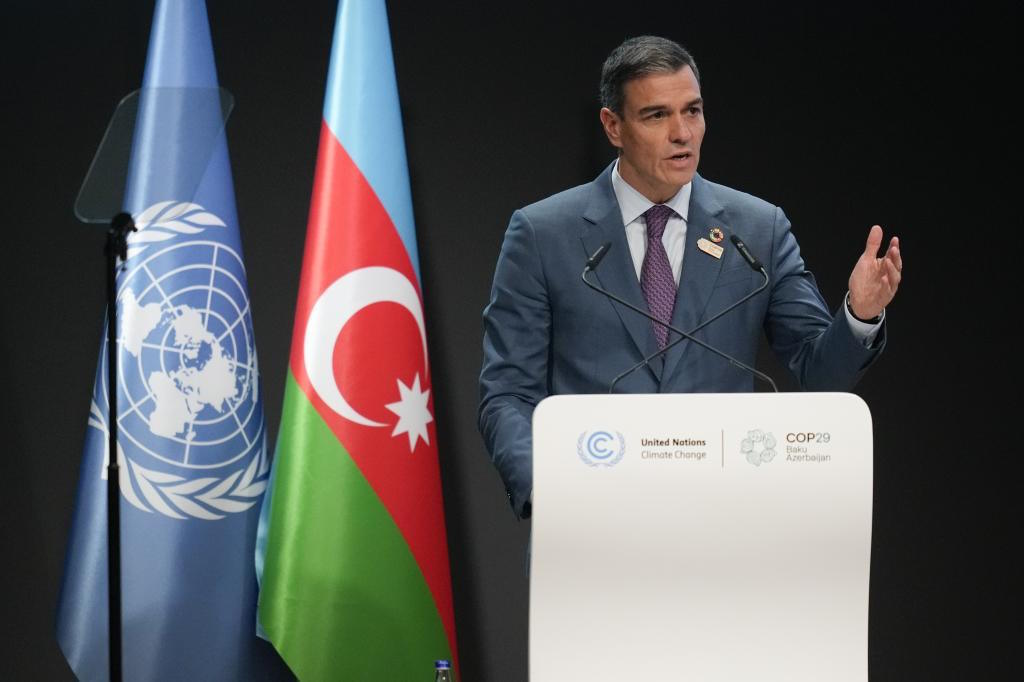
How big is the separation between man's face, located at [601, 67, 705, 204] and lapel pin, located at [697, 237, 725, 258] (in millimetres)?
129

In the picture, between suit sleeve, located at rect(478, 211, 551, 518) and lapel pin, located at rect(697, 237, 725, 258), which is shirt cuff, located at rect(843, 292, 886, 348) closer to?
lapel pin, located at rect(697, 237, 725, 258)

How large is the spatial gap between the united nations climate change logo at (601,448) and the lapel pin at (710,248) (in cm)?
79

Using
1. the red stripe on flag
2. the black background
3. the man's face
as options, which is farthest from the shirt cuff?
the black background

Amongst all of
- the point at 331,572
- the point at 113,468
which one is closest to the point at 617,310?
the point at 113,468

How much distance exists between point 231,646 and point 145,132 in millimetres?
1395

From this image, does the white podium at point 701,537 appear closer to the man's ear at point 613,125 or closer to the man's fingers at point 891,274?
the man's fingers at point 891,274

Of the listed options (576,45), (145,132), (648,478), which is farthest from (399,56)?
(648,478)

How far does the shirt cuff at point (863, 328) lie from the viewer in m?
2.22

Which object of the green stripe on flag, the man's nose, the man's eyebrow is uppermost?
the man's eyebrow

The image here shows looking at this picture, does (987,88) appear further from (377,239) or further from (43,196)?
(43,196)

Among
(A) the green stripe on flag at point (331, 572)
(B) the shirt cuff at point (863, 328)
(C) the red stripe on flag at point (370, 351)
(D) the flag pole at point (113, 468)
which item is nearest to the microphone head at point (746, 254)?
(B) the shirt cuff at point (863, 328)

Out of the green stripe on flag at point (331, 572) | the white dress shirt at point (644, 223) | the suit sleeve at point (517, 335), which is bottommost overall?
the green stripe on flag at point (331, 572)

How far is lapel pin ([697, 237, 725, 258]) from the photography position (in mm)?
2525

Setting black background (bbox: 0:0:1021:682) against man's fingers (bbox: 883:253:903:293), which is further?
black background (bbox: 0:0:1021:682)
